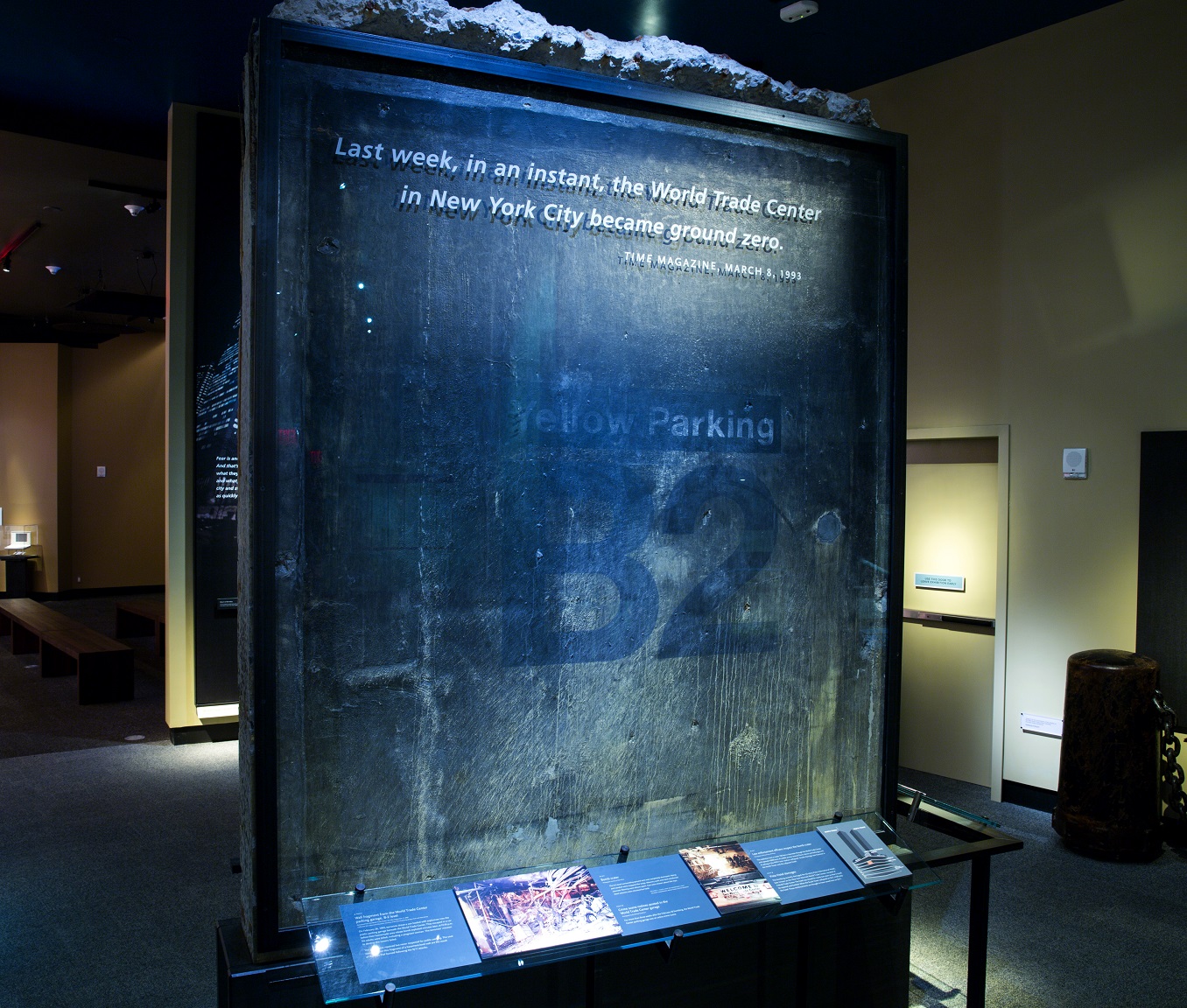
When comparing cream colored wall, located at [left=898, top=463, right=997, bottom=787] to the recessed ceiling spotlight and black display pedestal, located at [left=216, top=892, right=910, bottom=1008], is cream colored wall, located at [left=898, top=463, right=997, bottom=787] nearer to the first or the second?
the recessed ceiling spotlight

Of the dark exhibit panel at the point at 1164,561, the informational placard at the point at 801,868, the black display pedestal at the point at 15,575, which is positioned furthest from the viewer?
the black display pedestal at the point at 15,575

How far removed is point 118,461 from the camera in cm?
1319

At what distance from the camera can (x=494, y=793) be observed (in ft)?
6.95

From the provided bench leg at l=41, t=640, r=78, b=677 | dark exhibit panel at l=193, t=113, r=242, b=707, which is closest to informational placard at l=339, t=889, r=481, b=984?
dark exhibit panel at l=193, t=113, r=242, b=707

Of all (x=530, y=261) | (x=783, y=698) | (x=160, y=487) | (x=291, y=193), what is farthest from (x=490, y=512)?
(x=160, y=487)

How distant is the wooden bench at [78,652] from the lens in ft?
23.2

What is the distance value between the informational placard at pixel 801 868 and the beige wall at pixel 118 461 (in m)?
13.2

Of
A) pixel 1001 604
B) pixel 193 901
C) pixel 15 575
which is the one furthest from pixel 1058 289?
pixel 15 575

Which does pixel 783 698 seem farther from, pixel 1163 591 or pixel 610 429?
pixel 1163 591

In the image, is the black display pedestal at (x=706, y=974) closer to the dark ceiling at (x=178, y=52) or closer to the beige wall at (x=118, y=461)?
the dark ceiling at (x=178, y=52)

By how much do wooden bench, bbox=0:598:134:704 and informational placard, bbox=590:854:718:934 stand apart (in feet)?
20.7

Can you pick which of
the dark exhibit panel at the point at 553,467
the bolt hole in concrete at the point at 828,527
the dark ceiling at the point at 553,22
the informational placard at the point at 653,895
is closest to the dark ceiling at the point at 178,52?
the dark ceiling at the point at 553,22

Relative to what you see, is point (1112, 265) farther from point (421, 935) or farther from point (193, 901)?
point (193, 901)

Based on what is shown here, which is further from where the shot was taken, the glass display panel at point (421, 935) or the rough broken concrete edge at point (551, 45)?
the rough broken concrete edge at point (551, 45)
